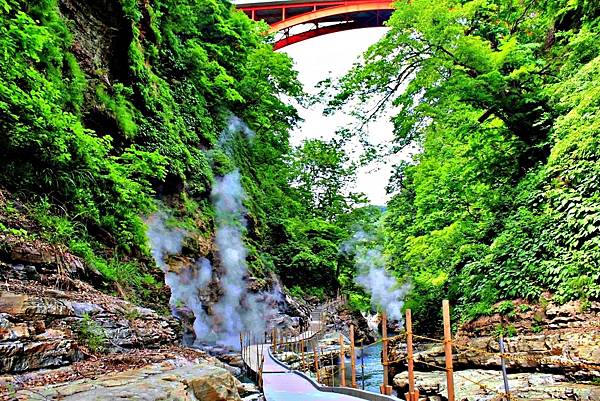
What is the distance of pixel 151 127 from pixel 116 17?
3.32 m

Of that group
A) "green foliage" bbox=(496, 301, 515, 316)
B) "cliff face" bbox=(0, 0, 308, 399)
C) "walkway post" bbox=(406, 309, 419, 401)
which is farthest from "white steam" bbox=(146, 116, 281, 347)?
"green foliage" bbox=(496, 301, 515, 316)

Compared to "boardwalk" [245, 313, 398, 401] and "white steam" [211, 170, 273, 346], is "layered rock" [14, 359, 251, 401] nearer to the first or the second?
"boardwalk" [245, 313, 398, 401]

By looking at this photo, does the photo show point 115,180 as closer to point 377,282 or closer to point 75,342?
point 75,342

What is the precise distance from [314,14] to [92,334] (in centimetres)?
2783

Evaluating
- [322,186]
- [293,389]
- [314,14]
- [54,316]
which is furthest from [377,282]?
[54,316]

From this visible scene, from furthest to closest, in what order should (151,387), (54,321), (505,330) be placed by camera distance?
(505,330) → (54,321) → (151,387)

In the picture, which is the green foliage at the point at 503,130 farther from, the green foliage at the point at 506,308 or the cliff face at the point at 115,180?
the cliff face at the point at 115,180

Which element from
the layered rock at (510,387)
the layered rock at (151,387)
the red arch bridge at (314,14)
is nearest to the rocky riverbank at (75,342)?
the layered rock at (151,387)

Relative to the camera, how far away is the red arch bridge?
28594mm

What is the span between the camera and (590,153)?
33.3 ft

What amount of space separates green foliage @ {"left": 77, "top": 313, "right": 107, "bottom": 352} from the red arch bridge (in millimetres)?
25701

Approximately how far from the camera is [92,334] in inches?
195

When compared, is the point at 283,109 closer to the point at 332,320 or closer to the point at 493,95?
the point at 332,320

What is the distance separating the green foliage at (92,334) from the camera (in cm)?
482
